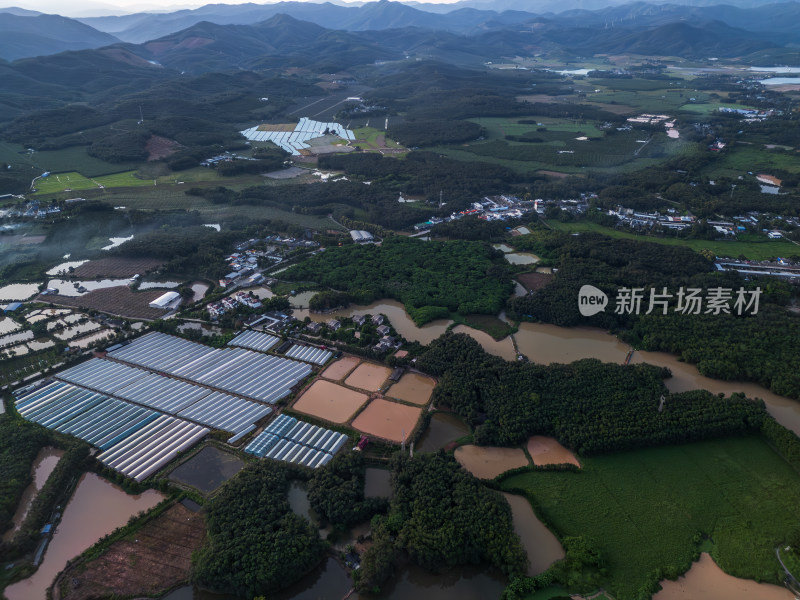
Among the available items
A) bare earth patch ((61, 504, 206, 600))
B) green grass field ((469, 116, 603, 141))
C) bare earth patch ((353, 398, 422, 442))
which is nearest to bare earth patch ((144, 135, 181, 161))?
green grass field ((469, 116, 603, 141))

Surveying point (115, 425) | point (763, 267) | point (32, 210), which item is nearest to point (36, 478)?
point (115, 425)

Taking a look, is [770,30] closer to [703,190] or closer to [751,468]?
[703,190]

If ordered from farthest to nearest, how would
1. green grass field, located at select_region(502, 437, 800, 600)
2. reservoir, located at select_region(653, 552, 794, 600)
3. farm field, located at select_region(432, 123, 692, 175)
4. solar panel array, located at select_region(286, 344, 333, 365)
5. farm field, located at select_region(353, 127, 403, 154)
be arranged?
farm field, located at select_region(353, 127, 403, 154) → farm field, located at select_region(432, 123, 692, 175) → solar panel array, located at select_region(286, 344, 333, 365) → green grass field, located at select_region(502, 437, 800, 600) → reservoir, located at select_region(653, 552, 794, 600)

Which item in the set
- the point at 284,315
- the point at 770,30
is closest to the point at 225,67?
the point at 284,315

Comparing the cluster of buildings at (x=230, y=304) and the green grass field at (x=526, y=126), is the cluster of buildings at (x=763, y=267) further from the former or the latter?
the green grass field at (x=526, y=126)

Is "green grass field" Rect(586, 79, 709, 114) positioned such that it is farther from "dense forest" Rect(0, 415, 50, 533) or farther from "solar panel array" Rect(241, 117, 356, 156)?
"dense forest" Rect(0, 415, 50, 533)

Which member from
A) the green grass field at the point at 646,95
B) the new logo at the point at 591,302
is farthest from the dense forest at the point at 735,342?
the green grass field at the point at 646,95
